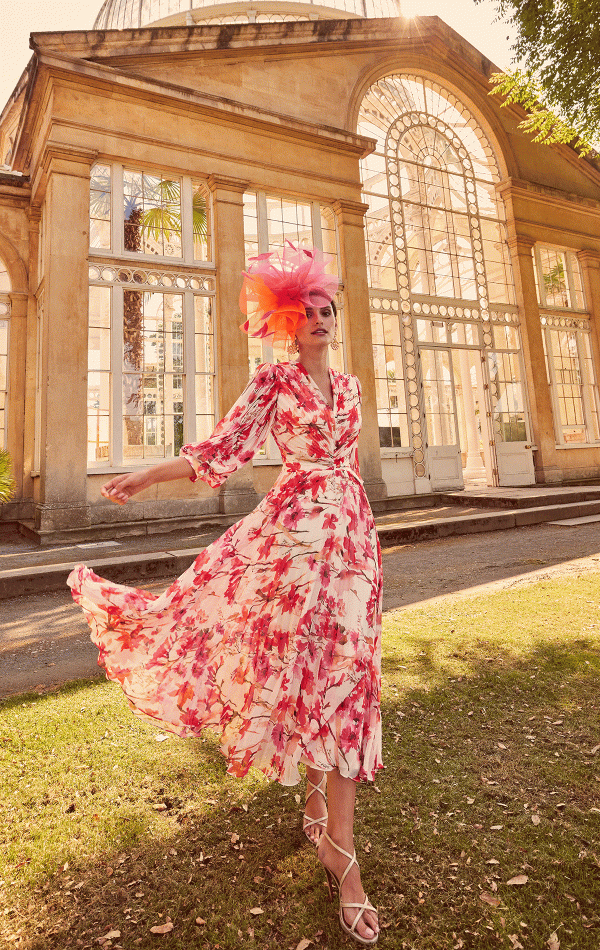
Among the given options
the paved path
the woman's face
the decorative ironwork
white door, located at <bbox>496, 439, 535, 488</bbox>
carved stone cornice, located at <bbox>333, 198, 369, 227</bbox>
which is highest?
carved stone cornice, located at <bbox>333, 198, 369, 227</bbox>

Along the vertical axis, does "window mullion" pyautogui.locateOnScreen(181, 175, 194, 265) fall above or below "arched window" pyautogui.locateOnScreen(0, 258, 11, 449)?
above

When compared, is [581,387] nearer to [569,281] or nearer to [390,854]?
[569,281]

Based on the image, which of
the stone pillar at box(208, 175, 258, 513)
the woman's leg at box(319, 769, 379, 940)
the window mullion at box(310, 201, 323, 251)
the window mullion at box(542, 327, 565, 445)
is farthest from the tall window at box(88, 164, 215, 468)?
the window mullion at box(542, 327, 565, 445)

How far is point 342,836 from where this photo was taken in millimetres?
1630

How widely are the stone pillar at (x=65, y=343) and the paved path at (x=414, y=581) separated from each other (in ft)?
10.7

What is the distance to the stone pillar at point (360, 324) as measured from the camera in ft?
36.9

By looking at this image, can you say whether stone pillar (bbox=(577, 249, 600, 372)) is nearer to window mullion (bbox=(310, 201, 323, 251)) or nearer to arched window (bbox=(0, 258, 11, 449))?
window mullion (bbox=(310, 201, 323, 251))

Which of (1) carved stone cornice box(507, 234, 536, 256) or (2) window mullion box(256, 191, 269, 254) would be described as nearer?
(2) window mullion box(256, 191, 269, 254)

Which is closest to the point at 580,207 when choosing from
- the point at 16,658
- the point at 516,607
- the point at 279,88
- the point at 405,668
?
the point at 279,88

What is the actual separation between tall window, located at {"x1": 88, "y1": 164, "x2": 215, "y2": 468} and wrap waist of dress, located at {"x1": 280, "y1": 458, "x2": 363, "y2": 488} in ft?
25.5

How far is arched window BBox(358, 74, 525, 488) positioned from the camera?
1241 centimetres

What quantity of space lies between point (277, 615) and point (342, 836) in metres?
0.69

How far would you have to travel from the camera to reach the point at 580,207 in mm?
15672

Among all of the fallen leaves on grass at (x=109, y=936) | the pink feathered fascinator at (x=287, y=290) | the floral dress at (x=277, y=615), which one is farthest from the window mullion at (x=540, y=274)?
the fallen leaves on grass at (x=109, y=936)
